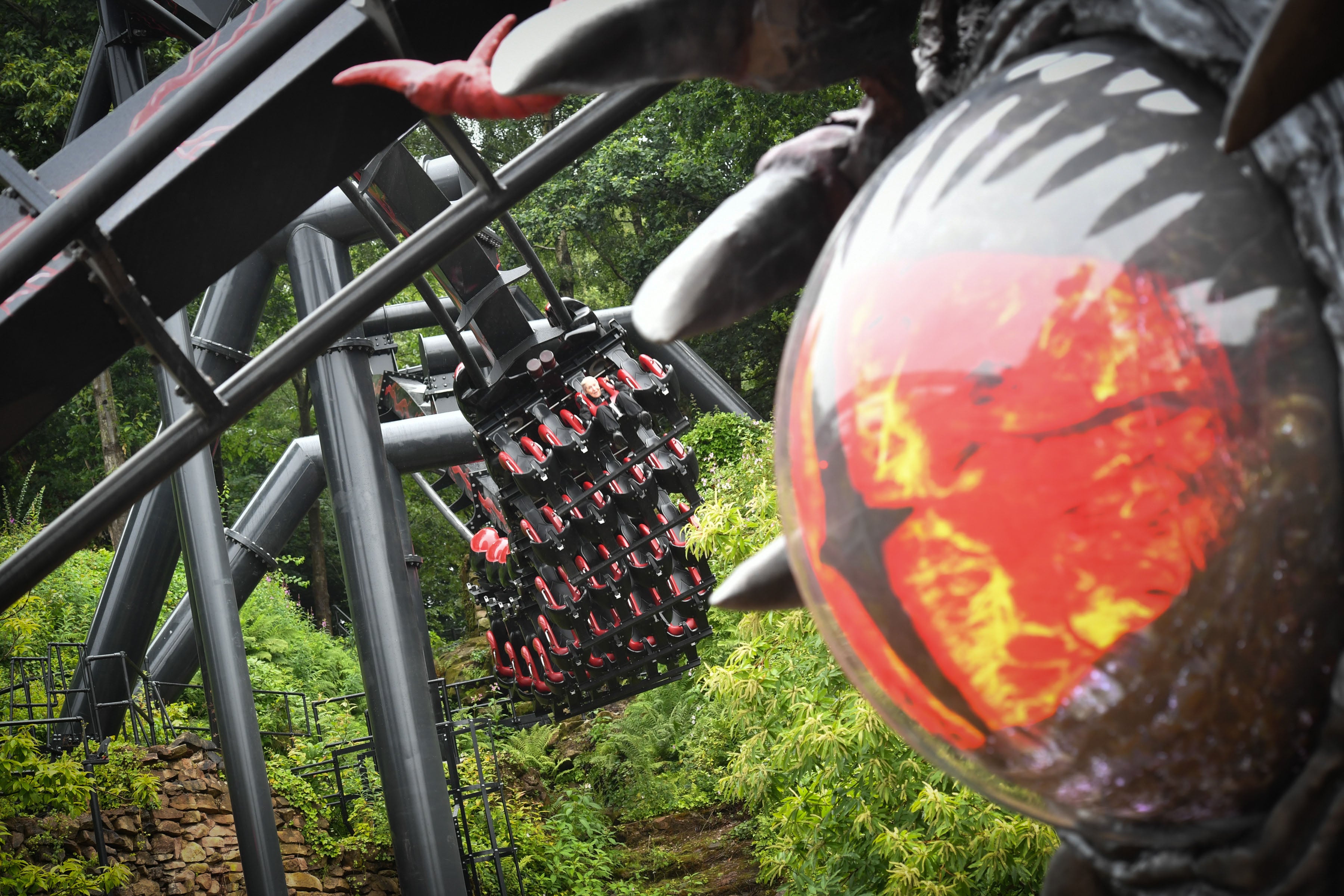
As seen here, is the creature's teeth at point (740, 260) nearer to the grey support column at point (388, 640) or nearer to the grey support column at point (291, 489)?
the grey support column at point (388, 640)

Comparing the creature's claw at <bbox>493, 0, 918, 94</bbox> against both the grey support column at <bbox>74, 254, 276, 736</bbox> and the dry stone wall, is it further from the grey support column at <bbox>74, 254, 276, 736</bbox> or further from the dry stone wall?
the dry stone wall

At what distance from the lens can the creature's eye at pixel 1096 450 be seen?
1.78 feet

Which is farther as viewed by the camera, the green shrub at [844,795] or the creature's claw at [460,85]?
the green shrub at [844,795]

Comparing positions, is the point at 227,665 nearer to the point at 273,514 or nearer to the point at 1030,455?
the point at 273,514

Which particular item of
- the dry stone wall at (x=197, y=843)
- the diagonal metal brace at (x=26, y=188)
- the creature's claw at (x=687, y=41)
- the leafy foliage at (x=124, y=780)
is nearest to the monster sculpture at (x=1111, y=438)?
the creature's claw at (x=687, y=41)

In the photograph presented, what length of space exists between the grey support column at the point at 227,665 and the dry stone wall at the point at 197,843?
2.78m

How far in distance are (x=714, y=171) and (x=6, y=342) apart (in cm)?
1477

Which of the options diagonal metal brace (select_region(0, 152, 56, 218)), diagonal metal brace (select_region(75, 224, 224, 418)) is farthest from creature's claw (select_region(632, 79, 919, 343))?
diagonal metal brace (select_region(0, 152, 56, 218))

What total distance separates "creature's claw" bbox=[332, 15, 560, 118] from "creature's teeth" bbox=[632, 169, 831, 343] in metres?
0.26

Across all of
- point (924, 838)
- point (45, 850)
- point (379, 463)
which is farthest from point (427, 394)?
point (924, 838)

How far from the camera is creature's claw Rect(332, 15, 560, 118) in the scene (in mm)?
1063

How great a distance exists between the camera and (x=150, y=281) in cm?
213

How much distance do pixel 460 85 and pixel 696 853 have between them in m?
11.5

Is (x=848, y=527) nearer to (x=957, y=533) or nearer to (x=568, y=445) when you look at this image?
(x=957, y=533)
